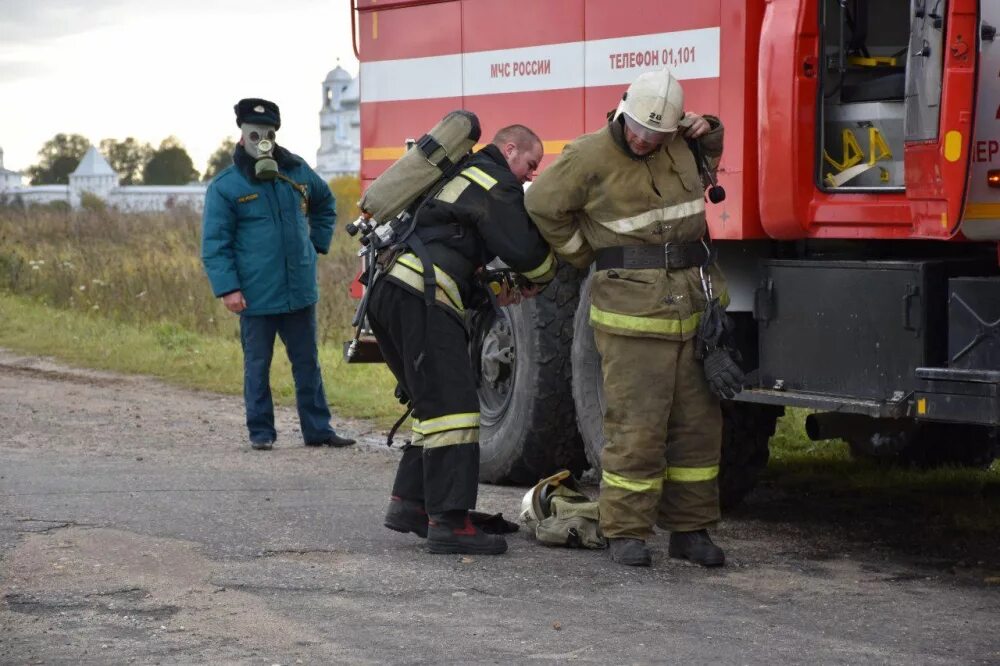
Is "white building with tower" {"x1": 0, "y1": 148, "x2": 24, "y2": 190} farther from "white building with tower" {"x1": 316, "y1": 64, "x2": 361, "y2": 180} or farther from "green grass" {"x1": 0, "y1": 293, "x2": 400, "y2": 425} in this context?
"green grass" {"x1": 0, "y1": 293, "x2": 400, "y2": 425}

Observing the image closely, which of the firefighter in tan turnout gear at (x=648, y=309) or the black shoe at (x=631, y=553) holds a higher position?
the firefighter in tan turnout gear at (x=648, y=309)

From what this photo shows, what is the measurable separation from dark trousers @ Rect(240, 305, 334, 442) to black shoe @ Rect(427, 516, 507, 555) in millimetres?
2700

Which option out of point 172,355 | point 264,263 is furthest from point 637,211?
point 172,355

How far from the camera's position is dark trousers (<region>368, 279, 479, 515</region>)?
5.97 m

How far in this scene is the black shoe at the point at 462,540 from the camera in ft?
19.5

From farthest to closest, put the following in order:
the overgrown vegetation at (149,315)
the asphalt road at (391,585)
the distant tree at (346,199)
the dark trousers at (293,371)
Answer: the distant tree at (346,199) → the overgrown vegetation at (149,315) → the dark trousers at (293,371) → the asphalt road at (391,585)

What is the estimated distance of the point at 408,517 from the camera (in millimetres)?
6191

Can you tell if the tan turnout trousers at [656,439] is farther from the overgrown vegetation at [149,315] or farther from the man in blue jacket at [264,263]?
the overgrown vegetation at [149,315]

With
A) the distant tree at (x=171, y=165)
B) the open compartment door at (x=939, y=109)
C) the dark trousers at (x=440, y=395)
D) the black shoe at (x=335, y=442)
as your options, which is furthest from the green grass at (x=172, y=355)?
the distant tree at (x=171, y=165)

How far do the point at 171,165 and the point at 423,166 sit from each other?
8390 cm

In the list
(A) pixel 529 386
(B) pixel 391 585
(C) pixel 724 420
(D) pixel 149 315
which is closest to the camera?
(B) pixel 391 585

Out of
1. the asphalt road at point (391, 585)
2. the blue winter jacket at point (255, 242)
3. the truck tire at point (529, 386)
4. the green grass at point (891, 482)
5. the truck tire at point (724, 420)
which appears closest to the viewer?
the asphalt road at point (391, 585)

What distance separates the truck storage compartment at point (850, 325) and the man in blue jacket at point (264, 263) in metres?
3.31

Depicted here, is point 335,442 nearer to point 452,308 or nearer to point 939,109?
point 452,308
